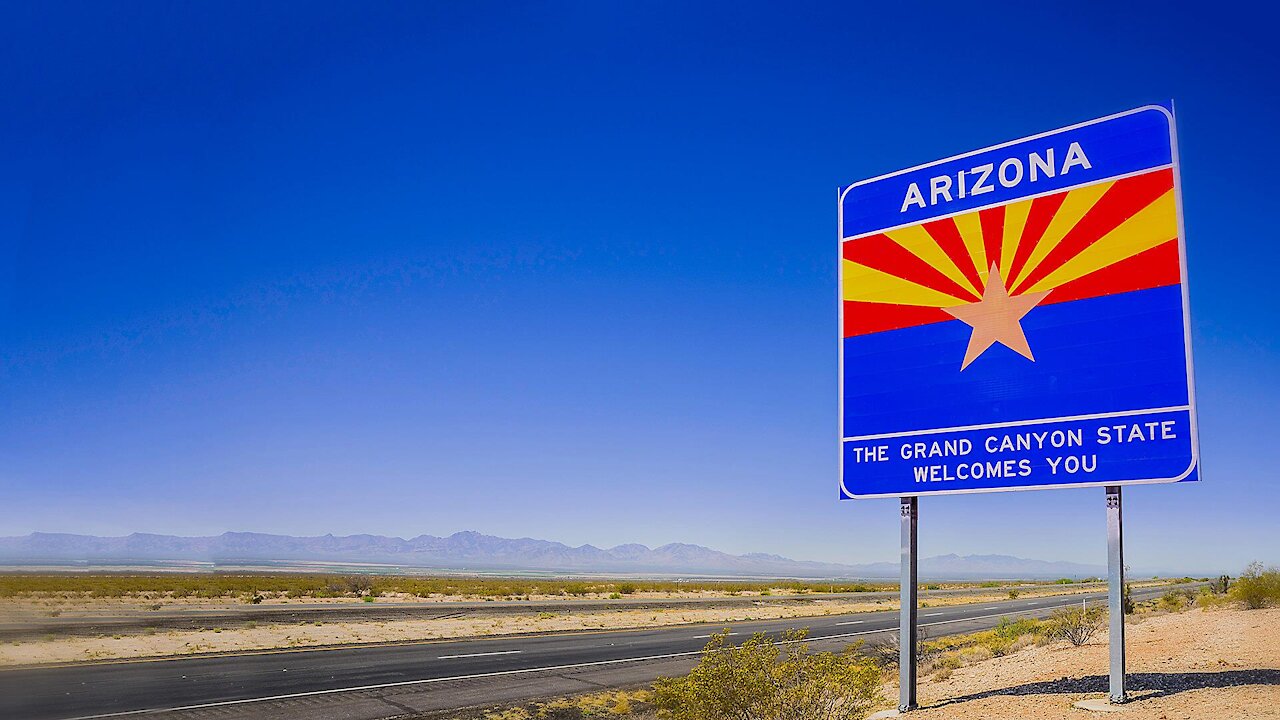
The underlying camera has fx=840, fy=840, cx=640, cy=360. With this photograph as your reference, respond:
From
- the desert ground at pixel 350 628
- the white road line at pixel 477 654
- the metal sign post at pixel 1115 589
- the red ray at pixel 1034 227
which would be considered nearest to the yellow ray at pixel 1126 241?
the red ray at pixel 1034 227

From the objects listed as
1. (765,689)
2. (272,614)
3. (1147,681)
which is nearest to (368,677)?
(765,689)

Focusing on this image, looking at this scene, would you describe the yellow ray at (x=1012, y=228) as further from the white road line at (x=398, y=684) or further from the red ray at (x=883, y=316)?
the white road line at (x=398, y=684)

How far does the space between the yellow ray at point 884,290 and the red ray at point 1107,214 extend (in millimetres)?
1224

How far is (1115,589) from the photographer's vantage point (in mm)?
10102

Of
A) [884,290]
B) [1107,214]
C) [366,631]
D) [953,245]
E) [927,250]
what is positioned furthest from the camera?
[366,631]

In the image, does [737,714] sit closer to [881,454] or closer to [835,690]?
[835,690]

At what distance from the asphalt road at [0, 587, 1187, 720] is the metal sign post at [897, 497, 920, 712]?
934cm

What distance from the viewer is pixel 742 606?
59.9 metres

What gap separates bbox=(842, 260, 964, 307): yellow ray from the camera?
485 inches

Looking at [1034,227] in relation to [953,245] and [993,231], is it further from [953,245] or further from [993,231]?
[953,245]

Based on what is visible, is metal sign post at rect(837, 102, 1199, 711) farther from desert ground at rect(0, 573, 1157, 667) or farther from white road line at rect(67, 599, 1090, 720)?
desert ground at rect(0, 573, 1157, 667)

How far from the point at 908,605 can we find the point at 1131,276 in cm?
532

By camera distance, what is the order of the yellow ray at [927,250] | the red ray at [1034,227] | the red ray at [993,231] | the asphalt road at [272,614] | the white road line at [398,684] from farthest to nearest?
the asphalt road at [272,614]
the white road line at [398,684]
the yellow ray at [927,250]
the red ray at [993,231]
the red ray at [1034,227]

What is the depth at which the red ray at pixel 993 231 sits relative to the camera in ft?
38.7
